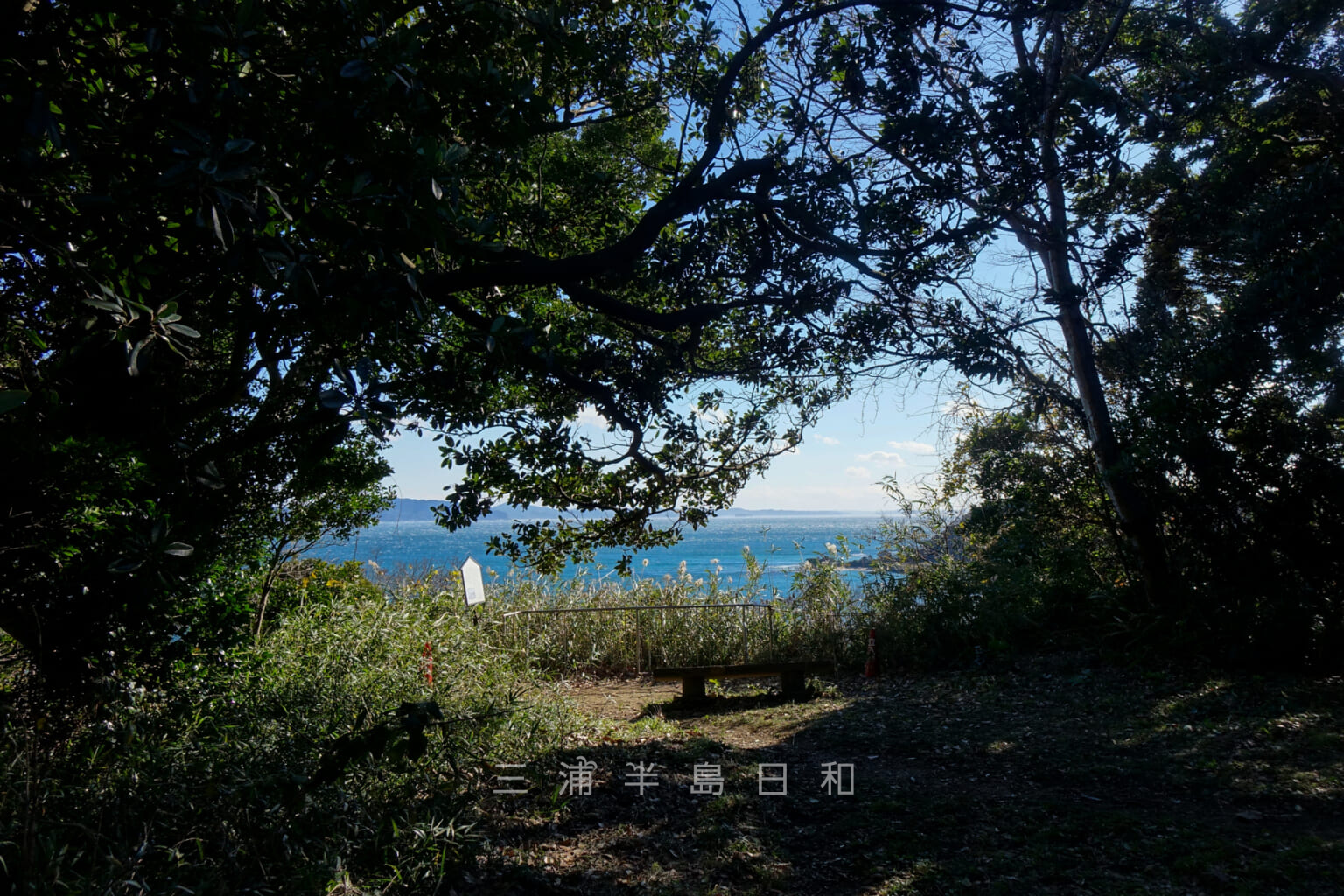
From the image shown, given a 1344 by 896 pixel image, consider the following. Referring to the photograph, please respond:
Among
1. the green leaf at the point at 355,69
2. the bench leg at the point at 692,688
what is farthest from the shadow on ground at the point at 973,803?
the green leaf at the point at 355,69

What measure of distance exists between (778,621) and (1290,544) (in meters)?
A: 5.05

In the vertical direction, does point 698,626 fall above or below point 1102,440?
below

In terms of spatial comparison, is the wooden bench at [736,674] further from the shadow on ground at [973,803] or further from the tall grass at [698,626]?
the tall grass at [698,626]

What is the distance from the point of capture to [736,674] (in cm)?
738

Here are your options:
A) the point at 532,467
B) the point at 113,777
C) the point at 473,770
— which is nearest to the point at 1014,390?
the point at 532,467

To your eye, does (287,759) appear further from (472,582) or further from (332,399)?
(472,582)

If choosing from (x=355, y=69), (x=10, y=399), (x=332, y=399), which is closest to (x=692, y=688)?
(x=332, y=399)

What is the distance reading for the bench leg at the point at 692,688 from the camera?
24.0 feet

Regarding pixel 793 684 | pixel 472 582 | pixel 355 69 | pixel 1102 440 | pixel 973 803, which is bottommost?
pixel 973 803

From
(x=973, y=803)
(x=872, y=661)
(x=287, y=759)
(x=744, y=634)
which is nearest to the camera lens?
(x=287, y=759)

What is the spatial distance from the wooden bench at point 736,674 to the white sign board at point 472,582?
6.04 feet

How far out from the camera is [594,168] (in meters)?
5.36

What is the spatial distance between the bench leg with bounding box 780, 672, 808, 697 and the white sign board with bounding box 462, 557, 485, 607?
306 centimetres

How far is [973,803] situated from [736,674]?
335cm
